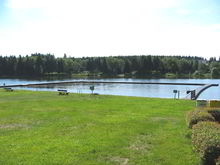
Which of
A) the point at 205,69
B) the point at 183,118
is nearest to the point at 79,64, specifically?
the point at 205,69

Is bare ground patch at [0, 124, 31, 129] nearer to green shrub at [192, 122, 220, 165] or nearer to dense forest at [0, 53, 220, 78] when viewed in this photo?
green shrub at [192, 122, 220, 165]

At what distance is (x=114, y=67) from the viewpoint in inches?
4471

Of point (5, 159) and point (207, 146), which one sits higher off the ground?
point (207, 146)

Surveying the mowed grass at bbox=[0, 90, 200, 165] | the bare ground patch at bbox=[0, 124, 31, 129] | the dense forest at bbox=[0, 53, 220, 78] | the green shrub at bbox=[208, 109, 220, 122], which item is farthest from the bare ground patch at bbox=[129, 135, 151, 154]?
the dense forest at bbox=[0, 53, 220, 78]

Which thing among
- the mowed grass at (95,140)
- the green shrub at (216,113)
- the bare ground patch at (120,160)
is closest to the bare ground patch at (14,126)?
the mowed grass at (95,140)

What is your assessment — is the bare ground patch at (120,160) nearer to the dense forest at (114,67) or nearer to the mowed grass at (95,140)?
the mowed grass at (95,140)

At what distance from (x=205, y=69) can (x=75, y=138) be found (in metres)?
114

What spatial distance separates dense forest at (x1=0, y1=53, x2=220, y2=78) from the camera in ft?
326

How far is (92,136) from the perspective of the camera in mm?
8234

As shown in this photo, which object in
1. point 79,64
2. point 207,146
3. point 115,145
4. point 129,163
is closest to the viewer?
point 207,146

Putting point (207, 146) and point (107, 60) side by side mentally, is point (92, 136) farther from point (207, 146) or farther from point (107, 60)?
point (107, 60)

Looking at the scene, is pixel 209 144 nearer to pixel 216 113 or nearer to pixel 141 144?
pixel 141 144

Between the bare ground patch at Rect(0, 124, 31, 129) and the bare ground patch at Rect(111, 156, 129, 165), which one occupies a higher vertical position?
the bare ground patch at Rect(0, 124, 31, 129)

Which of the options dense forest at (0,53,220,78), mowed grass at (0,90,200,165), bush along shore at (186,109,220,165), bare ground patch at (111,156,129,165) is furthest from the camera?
dense forest at (0,53,220,78)
